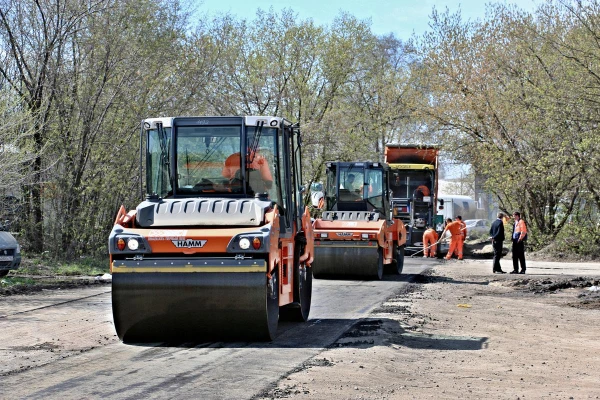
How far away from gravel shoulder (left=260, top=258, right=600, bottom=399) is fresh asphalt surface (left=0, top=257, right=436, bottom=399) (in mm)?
347

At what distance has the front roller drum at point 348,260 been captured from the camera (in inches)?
859

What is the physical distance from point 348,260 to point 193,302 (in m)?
11.9

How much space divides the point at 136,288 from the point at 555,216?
89.3 feet

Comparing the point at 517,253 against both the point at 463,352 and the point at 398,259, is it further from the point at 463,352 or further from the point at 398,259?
the point at 463,352

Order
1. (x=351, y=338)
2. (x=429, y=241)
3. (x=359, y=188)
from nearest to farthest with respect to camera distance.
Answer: (x=351, y=338) → (x=359, y=188) → (x=429, y=241)

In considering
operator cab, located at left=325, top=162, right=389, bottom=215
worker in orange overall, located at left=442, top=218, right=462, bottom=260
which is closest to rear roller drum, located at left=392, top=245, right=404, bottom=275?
operator cab, located at left=325, top=162, right=389, bottom=215

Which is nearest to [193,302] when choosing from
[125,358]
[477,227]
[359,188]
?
[125,358]

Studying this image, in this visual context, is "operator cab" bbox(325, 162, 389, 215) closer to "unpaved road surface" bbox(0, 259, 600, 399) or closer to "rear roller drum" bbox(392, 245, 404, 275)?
"rear roller drum" bbox(392, 245, 404, 275)

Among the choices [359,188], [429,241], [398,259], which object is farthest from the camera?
[429,241]

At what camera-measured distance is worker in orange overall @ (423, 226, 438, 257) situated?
3588cm

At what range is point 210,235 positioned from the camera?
10.4 metres

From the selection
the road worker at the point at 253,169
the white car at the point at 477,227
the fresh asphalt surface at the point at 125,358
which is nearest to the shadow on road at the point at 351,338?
the fresh asphalt surface at the point at 125,358

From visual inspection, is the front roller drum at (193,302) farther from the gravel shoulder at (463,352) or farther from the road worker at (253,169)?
the road worker at (253,169)

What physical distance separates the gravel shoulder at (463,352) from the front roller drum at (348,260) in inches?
111
